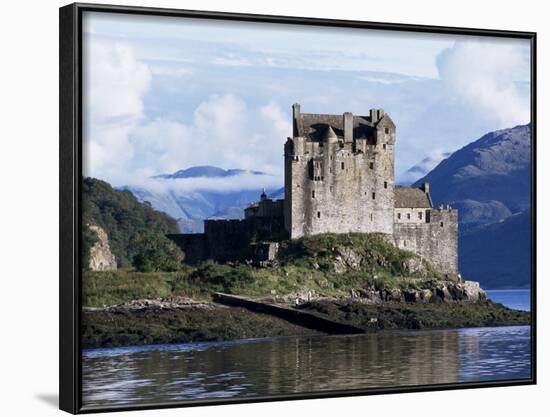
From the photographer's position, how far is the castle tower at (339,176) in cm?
1731

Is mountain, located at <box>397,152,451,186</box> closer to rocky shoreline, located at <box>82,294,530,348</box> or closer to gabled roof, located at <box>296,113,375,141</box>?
gabled roof, located at <box>296,113,375,141</box>

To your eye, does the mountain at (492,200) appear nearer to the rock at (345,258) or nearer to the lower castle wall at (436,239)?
the lower castle wall at (436,239)

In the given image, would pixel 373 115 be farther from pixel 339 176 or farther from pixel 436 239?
pixel 339 176

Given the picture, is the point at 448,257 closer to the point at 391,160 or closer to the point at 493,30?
the point at 391,160

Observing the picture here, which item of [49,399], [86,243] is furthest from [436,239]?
[49,399]

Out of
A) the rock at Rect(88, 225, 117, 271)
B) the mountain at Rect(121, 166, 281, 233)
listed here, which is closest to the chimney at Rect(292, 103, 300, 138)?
the mountain at Rect(121, 166, 281, 233)

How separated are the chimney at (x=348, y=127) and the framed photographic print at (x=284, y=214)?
0.11 feet

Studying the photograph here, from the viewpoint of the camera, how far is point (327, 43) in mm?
15117

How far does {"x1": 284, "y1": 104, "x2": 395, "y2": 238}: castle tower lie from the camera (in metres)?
17.3

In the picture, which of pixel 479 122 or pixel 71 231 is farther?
pixel 479 122

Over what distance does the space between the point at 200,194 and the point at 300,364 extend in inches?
85.7

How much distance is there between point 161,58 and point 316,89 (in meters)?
1.88

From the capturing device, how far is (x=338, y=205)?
18266mm

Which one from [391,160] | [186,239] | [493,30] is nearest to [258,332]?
[186,239]
